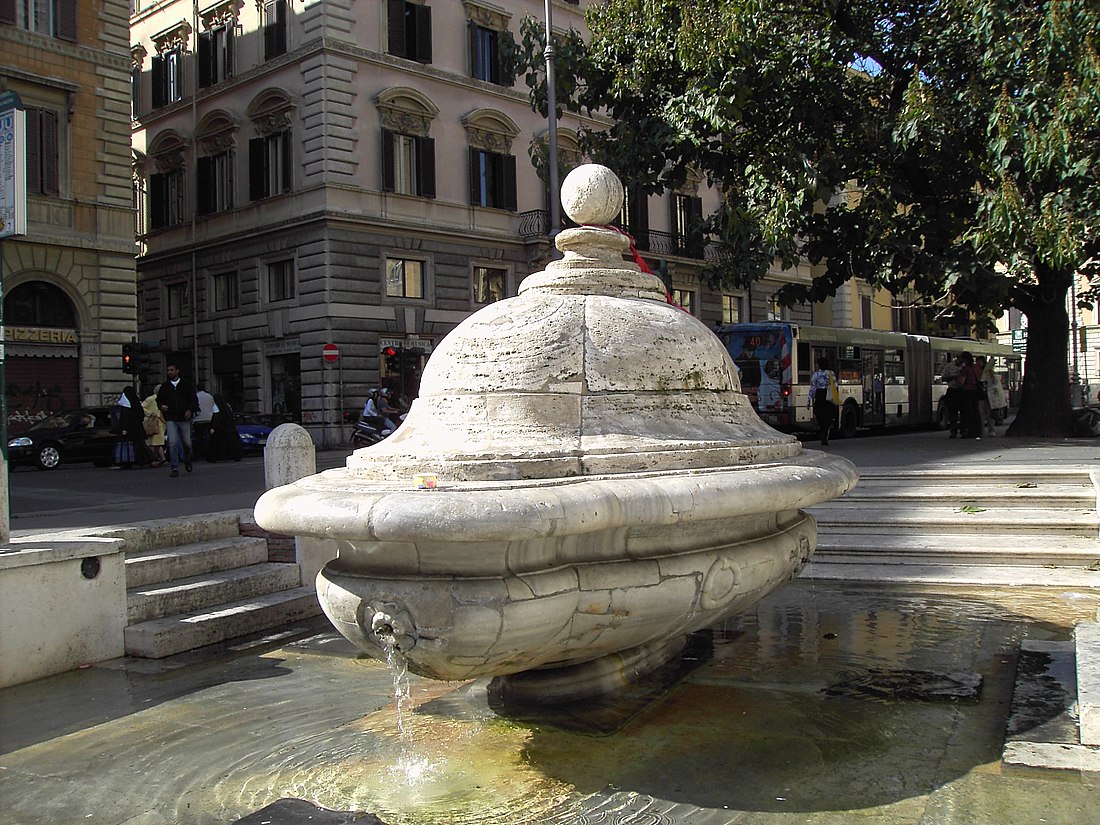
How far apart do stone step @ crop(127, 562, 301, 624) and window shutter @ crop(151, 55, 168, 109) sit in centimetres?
3037

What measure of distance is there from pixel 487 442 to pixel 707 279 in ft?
41.4

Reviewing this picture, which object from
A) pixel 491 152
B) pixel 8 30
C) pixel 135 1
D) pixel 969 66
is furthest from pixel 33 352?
pixel 969 66

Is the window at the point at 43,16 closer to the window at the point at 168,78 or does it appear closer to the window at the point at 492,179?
the window at the point at 168,78

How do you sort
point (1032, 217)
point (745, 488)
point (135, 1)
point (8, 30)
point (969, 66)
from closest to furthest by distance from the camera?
point (745, 488), point (1032, 217), point (969, 66), point (8, 30), point (135, 1)

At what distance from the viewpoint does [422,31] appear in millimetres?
28812

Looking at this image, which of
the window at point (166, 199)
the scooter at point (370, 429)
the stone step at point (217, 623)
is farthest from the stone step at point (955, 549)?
the window at point (166, 199)

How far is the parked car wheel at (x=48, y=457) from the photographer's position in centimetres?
Result: 2017

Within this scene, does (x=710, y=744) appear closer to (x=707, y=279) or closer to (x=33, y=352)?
(x=707, y=279)

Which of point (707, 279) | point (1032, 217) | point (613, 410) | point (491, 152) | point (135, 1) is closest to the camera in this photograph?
point (613, 410)

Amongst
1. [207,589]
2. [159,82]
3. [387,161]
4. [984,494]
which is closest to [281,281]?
[387,161]

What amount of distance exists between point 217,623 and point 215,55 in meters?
28.8

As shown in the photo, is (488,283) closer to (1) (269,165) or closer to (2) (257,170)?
(1) (269,165)

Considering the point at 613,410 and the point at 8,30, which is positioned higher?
the point at 8,30

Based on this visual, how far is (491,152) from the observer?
3069cm
